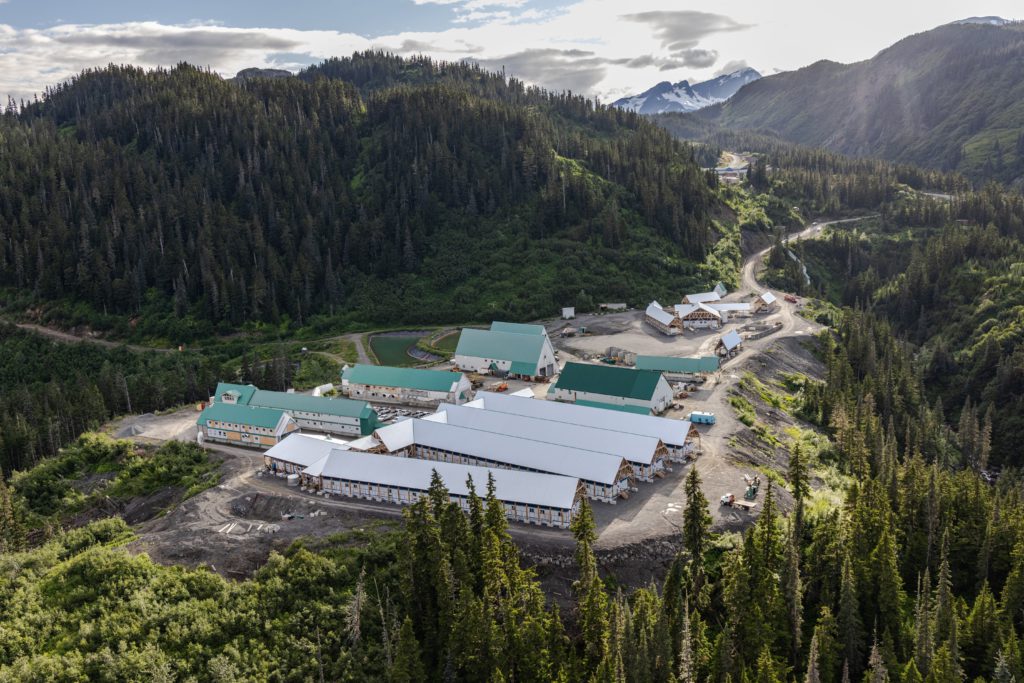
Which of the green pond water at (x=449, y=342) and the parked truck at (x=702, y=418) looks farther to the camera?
the green pond water at (x=449, y=342)

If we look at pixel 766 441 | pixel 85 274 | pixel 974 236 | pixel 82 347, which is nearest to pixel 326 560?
pixel 766 441

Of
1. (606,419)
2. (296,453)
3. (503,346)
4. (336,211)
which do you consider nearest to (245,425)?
(296,453)

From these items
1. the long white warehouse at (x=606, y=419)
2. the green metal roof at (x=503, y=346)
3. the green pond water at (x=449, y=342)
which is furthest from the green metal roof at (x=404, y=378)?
the green pond water at (x=449, y=342)

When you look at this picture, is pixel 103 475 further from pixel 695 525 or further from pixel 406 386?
pixel 695 525

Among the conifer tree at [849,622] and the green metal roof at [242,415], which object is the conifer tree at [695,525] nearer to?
the conifer tree at [849,622]

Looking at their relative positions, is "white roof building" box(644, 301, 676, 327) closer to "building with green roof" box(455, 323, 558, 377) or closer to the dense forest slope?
the dense forest slope
